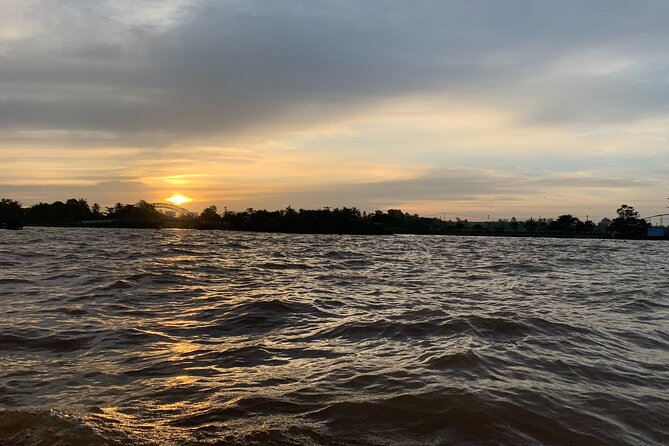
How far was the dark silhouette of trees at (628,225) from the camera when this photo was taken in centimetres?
16788

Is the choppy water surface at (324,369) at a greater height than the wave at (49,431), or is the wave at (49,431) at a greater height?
the wave at (49,431)

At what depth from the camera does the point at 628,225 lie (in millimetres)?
176500

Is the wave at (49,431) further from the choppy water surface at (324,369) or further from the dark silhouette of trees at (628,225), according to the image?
the dark silhouette of trees at (628,225)

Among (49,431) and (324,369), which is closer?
(49,431)

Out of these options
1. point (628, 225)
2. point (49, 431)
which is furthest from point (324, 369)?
point (628, 225)

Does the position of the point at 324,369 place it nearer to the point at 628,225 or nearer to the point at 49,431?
the point at 49,431

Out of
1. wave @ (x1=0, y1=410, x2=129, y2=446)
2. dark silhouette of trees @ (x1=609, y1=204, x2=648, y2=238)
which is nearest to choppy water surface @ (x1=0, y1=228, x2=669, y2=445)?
wave @ (x1=0, y1=410, x2=129, y2=446)

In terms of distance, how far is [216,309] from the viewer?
10.4 metres

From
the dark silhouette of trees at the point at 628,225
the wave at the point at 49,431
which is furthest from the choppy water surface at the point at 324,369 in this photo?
the dark silhouette of trees at the point at 628,225

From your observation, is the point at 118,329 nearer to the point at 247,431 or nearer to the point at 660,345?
the point at 247,431

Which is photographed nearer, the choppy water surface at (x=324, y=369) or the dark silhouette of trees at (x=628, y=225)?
the choppy water surface at (x=324, y=369)

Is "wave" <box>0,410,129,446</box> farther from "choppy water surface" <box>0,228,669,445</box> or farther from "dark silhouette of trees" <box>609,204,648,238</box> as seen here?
"dark silhouette of trees" <box>609,204,648,238</box>

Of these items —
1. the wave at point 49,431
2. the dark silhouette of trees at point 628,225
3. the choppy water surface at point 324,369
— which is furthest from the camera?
the dark silhouette of trees at point 628,225

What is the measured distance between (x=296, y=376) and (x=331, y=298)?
268 inches
